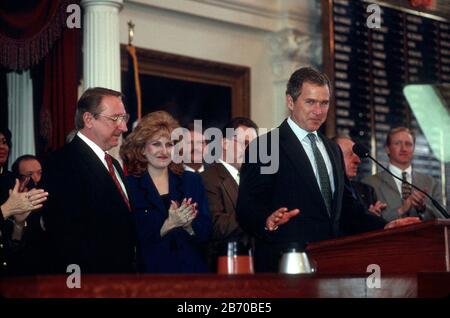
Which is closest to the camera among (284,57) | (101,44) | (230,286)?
(230,286)

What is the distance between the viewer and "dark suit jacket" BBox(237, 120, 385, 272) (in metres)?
4.51

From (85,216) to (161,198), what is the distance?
2.17ft

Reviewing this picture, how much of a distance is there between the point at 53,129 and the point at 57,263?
217cm

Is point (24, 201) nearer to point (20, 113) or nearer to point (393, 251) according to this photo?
point (393, 251)

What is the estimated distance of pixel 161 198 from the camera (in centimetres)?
483

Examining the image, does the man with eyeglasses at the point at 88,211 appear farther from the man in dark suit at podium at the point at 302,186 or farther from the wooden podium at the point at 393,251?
the wooden podium at the point at 393,251

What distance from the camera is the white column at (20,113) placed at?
667 centimetres

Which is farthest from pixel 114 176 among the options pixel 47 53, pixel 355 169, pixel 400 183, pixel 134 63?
pixel 400 183

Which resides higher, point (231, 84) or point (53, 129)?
point (231, 84)

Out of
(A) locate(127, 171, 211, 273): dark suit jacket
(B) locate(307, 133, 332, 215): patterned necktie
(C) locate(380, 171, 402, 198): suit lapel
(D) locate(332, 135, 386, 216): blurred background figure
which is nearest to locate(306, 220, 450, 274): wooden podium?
(B) locate(307, 133, 332, 215): patterned necktie

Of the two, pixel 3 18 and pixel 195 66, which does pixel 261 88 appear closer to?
pixel 195 66
